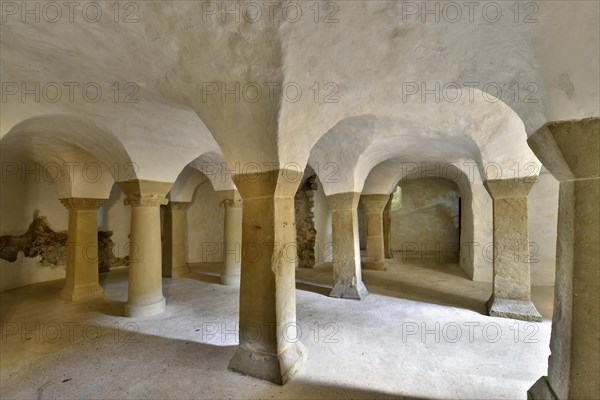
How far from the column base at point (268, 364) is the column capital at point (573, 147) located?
9.35ft

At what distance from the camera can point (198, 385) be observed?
2969mm

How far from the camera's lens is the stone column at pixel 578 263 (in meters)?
1.89

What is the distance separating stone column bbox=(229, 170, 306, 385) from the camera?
3113 mm

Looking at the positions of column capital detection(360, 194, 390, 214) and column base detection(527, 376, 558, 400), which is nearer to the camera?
column base detection(527, 376, 558, 400)

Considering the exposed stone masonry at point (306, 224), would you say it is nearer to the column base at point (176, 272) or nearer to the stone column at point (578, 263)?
the column base at point (176, 272)

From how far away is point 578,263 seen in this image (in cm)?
197

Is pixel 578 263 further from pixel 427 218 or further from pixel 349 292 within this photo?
pixel 427 218

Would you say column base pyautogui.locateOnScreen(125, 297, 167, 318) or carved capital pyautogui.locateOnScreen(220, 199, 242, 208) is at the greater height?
carved capital pyautogui.locateOnScreen(220, 199, 242, 208)

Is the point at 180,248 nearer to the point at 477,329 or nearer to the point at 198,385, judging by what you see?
the point at 198,385

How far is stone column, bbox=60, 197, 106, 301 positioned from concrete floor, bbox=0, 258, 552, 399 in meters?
0.35

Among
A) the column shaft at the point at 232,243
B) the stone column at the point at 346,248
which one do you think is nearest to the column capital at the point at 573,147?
the stone column at the point at 346,248

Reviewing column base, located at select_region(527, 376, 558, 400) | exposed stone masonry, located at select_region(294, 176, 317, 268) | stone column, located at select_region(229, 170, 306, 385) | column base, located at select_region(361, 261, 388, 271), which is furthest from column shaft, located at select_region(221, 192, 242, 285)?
column base, located at select_region(527, 376, 558, 400)

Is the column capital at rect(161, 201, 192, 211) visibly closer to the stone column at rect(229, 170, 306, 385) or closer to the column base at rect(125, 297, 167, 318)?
the column base at rect(125, 297, 167, 318)

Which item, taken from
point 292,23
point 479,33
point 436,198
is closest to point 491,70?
point 479,33
